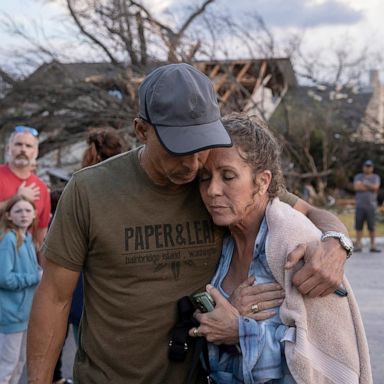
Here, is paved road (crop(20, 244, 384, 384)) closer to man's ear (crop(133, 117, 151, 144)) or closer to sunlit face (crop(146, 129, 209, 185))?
sunlit face (crop(146, 129, 209, 185))

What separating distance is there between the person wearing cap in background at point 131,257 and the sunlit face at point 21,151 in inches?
133

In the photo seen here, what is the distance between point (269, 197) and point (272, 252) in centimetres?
29

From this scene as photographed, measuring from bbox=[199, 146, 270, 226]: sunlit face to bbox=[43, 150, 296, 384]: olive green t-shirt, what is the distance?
0.13m

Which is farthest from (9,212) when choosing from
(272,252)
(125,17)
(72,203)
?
(125,17)

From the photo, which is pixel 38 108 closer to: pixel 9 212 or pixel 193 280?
pixel 9 212

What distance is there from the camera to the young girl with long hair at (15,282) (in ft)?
15.5

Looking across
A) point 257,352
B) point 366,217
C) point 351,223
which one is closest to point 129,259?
point 257,352

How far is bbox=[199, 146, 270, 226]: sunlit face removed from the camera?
84.8 inches

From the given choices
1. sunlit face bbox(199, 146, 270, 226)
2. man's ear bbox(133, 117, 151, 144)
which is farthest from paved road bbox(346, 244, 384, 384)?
man's ear bbox(133, 117, 151, 144)

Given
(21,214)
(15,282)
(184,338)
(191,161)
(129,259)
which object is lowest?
(15,282)

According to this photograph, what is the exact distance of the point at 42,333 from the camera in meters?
2.20

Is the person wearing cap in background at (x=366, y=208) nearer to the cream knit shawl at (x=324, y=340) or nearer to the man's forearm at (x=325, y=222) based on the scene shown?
the man's forearm at (x=325, y=222)

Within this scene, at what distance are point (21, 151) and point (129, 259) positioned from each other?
3.58 m

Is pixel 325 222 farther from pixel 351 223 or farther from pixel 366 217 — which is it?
pixel 351 223
